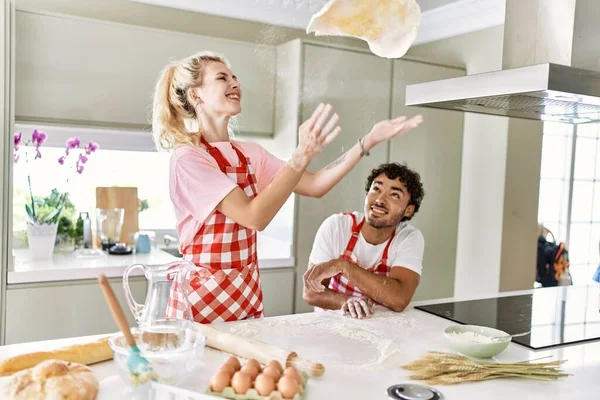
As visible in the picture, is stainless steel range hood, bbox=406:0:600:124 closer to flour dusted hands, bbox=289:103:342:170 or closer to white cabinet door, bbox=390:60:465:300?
flour dusted hands, bbox=289:103:342:170

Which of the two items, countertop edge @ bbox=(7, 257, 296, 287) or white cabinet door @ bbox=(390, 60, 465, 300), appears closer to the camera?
countertop edge @ bbox=(7, 257, 296, 287)

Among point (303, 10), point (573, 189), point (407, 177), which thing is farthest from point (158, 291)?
point (573, 189)

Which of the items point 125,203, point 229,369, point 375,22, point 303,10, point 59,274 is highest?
point 303,10

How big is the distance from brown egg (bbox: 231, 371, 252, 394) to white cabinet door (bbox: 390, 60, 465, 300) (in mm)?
2118

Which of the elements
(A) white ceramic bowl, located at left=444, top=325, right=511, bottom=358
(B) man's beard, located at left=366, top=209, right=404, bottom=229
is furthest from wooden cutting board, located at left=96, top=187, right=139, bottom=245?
(A) white ceramic bowl, located at left=444, top=325, right=511, bottom=358

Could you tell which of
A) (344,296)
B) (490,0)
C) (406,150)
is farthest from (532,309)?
(490,0)

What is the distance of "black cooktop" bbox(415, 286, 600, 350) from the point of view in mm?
1403

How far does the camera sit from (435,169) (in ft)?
9.82

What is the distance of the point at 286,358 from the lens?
3.41 feet

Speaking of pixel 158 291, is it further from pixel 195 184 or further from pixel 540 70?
pixel 540 70

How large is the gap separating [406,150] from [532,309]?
1.34 m

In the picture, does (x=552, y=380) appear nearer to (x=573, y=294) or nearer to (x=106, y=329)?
(x=573, y=294)

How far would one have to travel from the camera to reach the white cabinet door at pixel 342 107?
2555 millimetres

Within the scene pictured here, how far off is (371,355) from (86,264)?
55.9 inches
